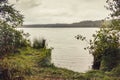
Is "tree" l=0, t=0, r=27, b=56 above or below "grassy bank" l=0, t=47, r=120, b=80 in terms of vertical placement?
above

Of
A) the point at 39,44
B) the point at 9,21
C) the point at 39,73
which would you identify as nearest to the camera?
the point at 9,21

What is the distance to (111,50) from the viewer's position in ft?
62.2

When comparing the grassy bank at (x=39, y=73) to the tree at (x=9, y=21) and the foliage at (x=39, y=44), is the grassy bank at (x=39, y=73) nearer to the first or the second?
the tree at (x=9, y=21)

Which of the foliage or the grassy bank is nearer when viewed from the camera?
the grassy bank

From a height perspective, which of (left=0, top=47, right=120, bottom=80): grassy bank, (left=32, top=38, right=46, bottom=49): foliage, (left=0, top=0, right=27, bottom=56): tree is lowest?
(left=0, top=47, right=120, bottom=80): grassy bank

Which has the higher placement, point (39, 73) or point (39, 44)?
point (39, 44)

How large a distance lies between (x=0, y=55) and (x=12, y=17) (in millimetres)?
3109

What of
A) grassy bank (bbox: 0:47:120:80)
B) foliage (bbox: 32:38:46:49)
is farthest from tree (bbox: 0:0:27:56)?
foliage (bbox: 32:38:46:49)

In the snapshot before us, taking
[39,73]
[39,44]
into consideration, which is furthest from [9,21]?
[39,44]

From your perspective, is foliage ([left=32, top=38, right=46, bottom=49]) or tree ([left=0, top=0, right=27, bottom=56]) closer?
tree ([left=0, top=0, right=27, bottom=56])

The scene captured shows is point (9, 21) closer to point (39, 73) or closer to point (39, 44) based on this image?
point (39, 73)

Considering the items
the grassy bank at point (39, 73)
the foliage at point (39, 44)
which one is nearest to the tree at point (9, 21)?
the grassy bank at point (39, 73)

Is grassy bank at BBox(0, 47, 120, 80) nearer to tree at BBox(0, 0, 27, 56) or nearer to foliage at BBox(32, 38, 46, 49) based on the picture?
tree at BBox(0, 0, 27, 56)

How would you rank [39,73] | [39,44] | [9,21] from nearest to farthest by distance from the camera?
[9,21]
[39,73]
[39,44]
